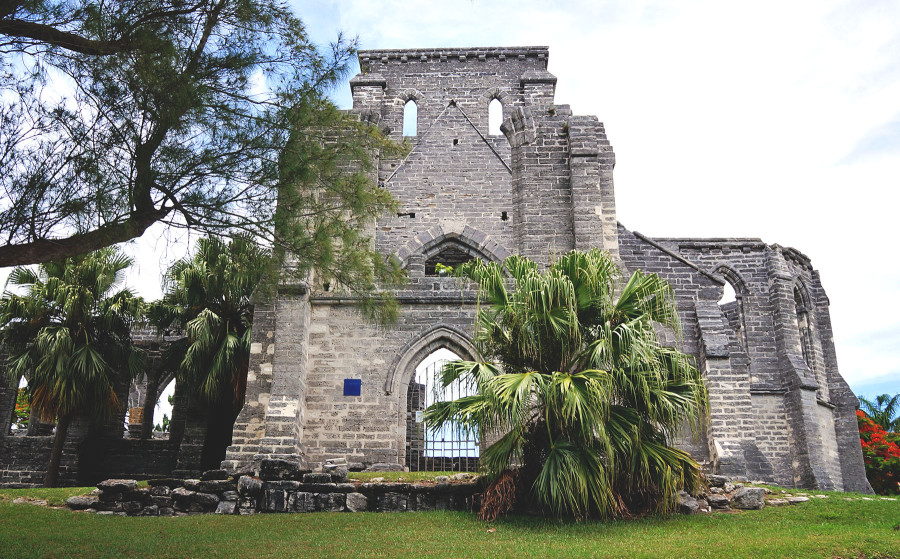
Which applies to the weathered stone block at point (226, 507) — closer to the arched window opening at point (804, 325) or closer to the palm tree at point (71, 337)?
the palm tree at point (71, 337)

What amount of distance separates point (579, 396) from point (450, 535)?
246 cm

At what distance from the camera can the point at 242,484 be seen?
12922 mm

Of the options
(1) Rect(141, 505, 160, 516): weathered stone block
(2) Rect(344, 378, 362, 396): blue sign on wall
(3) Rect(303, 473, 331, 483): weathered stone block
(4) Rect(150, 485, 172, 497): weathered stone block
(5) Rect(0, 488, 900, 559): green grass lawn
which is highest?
(2) Rect(344, 378, 362, 396): blue sign on wall

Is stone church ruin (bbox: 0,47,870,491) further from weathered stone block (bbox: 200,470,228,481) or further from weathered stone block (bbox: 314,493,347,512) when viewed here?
weathered stone block (bbox: 314,493,347,512)

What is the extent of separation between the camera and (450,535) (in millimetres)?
10375

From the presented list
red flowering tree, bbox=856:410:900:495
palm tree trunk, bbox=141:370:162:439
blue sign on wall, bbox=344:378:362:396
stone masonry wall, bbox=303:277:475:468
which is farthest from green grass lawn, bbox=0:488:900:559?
red flowering tree, bbox=856:410:900:495

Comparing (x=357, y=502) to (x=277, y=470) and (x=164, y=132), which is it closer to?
(x=277, y=470)

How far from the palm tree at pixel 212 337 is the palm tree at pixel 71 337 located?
45.1 inches

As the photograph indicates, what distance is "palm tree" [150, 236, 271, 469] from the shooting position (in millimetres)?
19359

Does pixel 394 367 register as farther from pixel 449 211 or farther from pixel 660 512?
pixel 660 512

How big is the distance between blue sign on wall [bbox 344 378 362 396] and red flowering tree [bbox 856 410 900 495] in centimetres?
1796

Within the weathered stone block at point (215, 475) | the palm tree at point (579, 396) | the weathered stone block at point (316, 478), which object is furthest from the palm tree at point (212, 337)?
the palm tree at point (579, 396)

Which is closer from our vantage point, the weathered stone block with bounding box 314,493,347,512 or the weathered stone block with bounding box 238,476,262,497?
the weathered stone block with bounding box 314,493,347,512

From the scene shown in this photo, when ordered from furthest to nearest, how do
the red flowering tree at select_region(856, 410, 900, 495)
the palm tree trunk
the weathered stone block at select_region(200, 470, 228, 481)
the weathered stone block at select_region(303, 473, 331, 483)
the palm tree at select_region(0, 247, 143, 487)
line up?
the red flowering tree at select_region(856, 410, 900, 495) → the palm tree trunk → the palm tree at select_region(0, 247, 143, 487) → the weathered stone block at select_region(200, 470, 228, 481) → the weathered stone block at select_region(303, 473, 331, 483)
